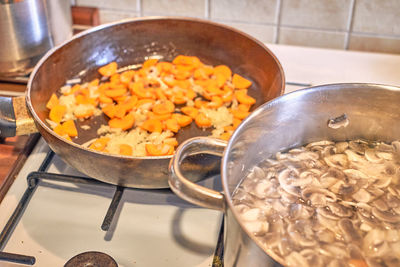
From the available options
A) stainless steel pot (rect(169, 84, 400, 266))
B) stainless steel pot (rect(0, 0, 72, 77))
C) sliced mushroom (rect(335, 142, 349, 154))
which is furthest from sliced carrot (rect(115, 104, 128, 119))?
sliced mushroom (rect(335, 142, 349, 154))

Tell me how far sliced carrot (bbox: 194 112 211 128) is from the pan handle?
39cm

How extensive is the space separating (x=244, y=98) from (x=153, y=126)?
256mm

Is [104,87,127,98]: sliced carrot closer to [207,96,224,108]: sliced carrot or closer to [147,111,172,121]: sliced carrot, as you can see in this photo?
[147,111,172,121]: sliced carrot

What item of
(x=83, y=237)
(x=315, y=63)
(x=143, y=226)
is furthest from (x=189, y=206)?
(x=315, y=63)

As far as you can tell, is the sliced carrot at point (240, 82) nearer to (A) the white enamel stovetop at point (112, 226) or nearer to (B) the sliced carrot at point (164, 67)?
(B) the sliced carrot at point (164, 67)

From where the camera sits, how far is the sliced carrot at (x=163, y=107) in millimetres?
1217

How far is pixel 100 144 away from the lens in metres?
1.12

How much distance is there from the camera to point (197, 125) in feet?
3.95

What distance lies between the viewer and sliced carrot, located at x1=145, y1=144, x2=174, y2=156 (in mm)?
1081

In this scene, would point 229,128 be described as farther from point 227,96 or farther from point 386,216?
point 386,216

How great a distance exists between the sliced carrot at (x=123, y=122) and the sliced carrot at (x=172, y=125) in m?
0.09

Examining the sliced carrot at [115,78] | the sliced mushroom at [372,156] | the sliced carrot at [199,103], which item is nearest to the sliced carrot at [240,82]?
the sliced carrot at [199,103]

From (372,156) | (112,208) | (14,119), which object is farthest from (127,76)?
(372,156)

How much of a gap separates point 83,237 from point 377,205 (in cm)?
57
